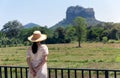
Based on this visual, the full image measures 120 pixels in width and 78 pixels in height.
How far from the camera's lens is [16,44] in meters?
94.3

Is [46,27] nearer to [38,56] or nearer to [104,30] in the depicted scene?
[104,30]

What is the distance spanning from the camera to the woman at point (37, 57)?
5.86 meters

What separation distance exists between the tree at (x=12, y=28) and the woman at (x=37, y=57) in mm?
110575

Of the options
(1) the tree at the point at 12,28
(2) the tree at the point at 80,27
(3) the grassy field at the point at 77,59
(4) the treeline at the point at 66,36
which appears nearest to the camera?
(3) the grassy field at the point at 77,59

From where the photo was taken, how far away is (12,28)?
411 ft

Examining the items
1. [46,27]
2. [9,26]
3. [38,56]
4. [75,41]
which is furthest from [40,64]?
[9,26]

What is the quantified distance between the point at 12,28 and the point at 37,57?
121 metres

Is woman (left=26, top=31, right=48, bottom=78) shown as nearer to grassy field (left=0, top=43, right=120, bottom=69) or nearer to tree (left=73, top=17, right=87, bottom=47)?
grassy field (left=0, top=43, right=120, bottom=69)

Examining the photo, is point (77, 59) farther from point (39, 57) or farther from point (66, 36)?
point (66, 36)

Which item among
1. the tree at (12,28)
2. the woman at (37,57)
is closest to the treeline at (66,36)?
the tree at (12,28)

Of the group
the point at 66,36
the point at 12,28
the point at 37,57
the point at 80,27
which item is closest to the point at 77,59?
the point at 37,57

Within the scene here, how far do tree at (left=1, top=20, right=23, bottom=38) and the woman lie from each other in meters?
111

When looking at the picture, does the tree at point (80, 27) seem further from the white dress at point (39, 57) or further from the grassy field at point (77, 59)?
the white dress at point (39, 57)

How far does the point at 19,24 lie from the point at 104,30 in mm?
45776
